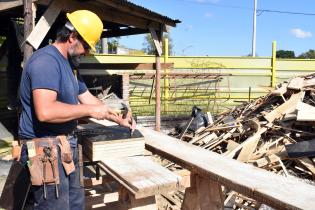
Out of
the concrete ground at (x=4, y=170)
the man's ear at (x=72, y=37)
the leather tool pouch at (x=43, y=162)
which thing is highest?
the man's ear at (x=72, y=37)

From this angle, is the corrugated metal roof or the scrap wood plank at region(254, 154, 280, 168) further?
the corrugated metal roof

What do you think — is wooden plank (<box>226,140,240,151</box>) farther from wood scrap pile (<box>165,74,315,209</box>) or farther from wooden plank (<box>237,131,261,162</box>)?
wooden plank (<box>237,131,261,162</box>)

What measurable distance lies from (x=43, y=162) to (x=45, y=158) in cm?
3

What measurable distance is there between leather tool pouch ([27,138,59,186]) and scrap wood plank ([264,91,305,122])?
570 centimetres

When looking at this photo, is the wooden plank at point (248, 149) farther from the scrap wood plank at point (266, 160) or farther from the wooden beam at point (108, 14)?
the wooden beam at point (108, 14)

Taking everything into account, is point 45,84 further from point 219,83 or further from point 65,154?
point 219,83

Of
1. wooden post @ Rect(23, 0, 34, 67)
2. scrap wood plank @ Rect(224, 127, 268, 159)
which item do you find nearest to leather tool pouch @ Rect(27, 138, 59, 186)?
wooden post @ Rect(23, 0, 34, 67)

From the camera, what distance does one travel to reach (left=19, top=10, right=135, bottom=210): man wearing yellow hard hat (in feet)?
9.47

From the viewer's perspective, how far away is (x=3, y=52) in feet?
34.0

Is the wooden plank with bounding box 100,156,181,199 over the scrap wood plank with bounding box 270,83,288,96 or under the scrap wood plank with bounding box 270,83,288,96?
under

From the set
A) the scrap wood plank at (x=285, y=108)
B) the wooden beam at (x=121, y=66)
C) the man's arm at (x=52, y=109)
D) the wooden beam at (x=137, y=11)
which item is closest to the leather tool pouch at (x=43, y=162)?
the man's arm at (x=52, y=109)

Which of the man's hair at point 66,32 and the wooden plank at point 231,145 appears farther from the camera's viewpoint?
the wooden plank at point 231,145

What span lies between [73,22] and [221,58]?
14.1m

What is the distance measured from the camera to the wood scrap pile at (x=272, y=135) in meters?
6.47
